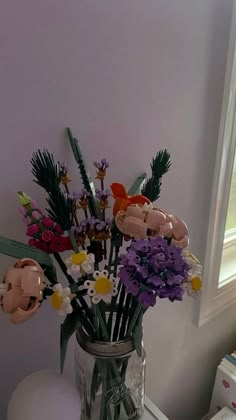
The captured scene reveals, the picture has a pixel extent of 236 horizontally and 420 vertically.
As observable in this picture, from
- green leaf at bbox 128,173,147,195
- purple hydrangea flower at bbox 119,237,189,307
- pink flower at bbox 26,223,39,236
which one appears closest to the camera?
purple hydrangea flower at bbox 119,237,189,307

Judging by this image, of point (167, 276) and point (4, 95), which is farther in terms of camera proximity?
point (4, 95)

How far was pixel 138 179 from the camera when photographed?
0.82 metres

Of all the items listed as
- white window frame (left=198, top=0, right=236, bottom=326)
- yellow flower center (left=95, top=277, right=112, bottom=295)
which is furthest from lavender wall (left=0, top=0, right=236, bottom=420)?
yellow flower center (left=95, top=277, right=112, bottom=295)

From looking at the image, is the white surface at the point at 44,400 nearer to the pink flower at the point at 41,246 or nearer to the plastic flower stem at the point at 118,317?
the plastic flower stem at the point at 118,317

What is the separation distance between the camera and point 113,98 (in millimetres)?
774

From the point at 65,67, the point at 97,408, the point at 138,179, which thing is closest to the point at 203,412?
the point at 97,408

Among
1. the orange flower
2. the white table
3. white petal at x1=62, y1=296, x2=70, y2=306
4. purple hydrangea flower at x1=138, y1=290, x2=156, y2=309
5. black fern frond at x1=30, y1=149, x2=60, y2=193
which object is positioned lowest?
the white table

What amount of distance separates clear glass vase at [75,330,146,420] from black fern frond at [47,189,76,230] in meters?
0.21

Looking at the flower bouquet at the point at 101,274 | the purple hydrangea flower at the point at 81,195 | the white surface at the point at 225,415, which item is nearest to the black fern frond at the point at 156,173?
the flower bouquet at the point at 101,274

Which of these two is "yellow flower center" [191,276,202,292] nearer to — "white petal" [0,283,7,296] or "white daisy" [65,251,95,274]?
"white daisy" [65,251,95,274]

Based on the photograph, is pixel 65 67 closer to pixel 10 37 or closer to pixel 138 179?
pixel 10 37

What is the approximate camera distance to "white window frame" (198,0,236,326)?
971 millimetres

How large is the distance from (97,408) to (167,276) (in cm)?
36

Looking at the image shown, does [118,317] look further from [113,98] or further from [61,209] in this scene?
[113,98]
